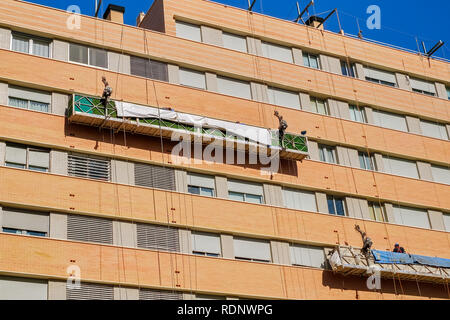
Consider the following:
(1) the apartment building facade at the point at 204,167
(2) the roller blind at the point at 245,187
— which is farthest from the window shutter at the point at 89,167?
(2) the roller blind at the point at 245,187

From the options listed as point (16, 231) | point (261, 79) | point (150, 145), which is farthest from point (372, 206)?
point (16, 231)

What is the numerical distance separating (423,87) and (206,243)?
2266 cm

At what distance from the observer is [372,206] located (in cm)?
4503

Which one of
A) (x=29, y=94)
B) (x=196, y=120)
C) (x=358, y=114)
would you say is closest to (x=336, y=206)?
(x=358, y=114)

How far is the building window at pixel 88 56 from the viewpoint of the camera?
4009cm

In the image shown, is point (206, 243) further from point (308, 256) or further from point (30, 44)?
point (30, 44)

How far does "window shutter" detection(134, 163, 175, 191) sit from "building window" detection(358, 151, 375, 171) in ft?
43.1

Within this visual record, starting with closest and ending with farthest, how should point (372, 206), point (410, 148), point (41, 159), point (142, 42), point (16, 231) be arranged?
1. point (16, 231)
2. point (41, 159)
3. point (142, 42)
4. point (372, 206)
5. point (410, 148)

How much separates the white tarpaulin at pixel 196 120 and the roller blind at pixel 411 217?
9.72 metres

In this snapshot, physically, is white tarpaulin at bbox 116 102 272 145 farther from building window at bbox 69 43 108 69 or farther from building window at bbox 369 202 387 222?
building window at bbox 369 202 387 222

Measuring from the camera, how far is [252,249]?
39.2 m

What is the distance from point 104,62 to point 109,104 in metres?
3.79

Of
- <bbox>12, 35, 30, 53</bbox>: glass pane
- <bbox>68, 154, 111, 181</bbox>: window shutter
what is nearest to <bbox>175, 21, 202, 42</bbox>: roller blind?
<bbox>12, 35, 30, 53</bbox>: glass pane

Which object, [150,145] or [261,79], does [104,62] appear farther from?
[261,79]
